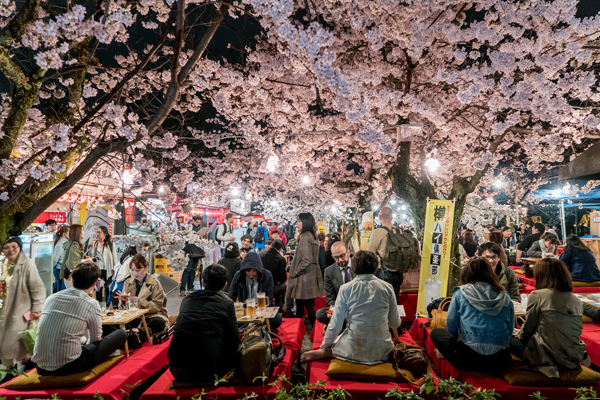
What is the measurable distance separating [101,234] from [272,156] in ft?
16.0

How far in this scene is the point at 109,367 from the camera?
4312mm

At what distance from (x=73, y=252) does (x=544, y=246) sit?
42.8ft

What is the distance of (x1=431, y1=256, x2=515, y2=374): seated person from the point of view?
379cm

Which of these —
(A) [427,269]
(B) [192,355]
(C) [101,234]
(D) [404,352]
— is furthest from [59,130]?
(A) [427,269]

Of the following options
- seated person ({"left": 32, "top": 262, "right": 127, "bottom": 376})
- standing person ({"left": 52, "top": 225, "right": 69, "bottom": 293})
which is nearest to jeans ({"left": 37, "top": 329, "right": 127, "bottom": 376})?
seated person ({"left": 32, "top": 262, "right": 127, "bottom": 376})

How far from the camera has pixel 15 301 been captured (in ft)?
16.2

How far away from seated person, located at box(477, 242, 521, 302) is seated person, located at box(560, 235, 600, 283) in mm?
3429

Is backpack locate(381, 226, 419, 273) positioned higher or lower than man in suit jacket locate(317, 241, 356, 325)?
higher

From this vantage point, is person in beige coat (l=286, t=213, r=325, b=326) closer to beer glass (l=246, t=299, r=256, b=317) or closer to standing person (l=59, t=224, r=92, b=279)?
beer glass (l=246, t=299, r=256, b=317)

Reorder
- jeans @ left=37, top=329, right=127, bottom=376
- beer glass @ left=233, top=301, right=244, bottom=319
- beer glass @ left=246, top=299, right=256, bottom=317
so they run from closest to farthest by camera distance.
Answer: jeans @ left=37, top=329, right=127, bottom=376, beer glass @ left=246, top=299, right=256, bottom=317, beer glass @ left=233, top=301, right=244, bottom=319

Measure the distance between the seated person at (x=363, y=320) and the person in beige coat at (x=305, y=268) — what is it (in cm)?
233

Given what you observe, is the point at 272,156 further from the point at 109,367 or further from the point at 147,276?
the point at 109,367

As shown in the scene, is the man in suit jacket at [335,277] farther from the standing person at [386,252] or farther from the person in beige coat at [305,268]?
the standing person at [386,252]

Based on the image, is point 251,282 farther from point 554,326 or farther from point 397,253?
point 554,326
